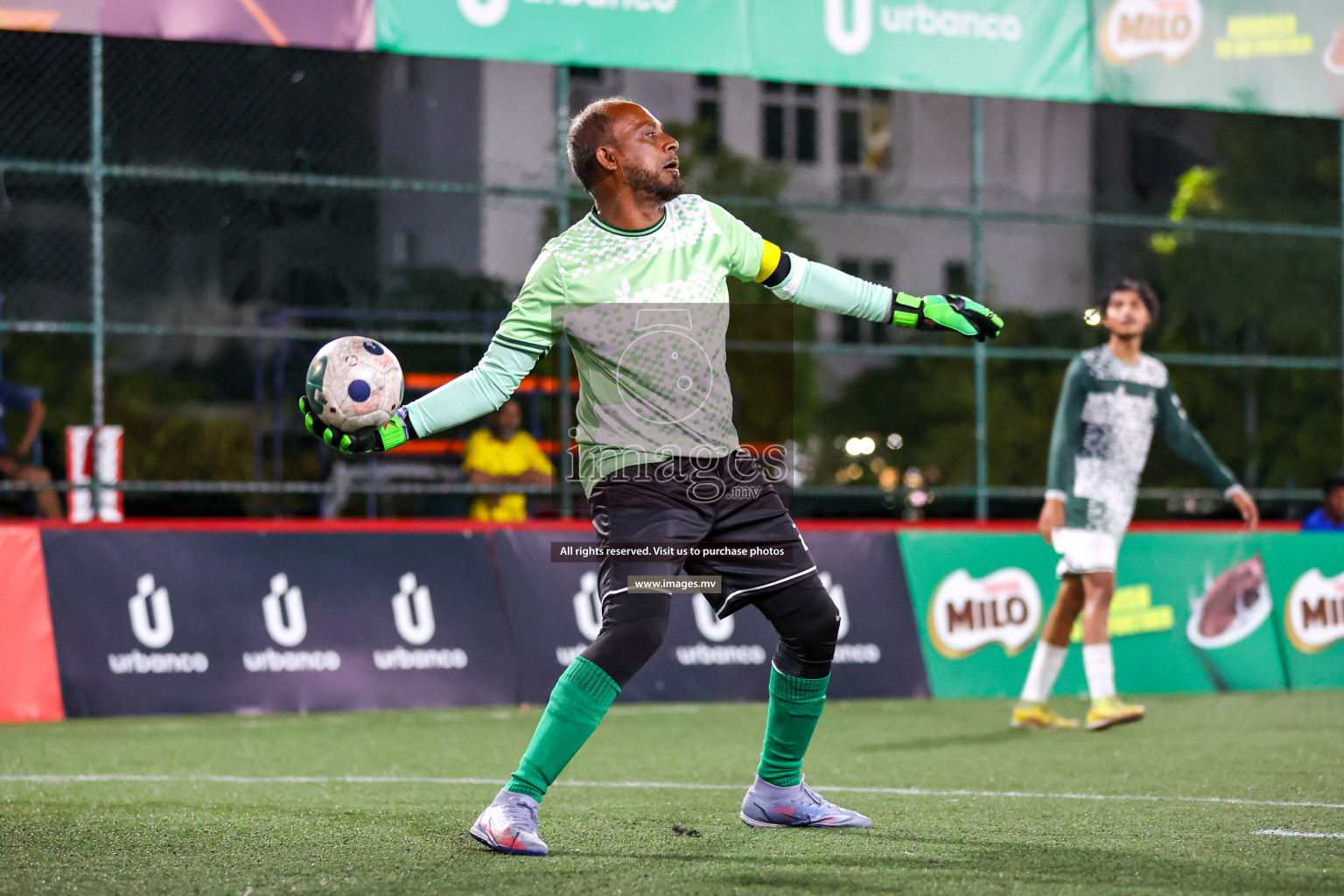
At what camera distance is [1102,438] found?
8562 millimetres

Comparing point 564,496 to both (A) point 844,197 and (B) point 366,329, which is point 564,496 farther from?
(A) point 844,197

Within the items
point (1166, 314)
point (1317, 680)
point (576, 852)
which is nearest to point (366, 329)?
point (1317, 680)

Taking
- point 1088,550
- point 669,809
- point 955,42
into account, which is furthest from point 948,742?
point 955,42

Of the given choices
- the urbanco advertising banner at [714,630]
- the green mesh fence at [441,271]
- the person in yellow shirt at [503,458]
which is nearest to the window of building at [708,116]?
the green mesh fence at [441,271]

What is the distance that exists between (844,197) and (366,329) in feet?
76.6

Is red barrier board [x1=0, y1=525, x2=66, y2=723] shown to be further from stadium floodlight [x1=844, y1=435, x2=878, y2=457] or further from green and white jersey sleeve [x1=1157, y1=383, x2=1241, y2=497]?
stadium floodlight [x1=844, y1=435, x2=878, y2=457]

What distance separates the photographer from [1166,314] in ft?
100

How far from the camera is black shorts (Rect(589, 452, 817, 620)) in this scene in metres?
4.70

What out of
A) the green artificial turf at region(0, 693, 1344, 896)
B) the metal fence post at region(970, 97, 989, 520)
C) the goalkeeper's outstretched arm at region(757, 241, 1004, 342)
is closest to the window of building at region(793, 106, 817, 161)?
the metal fence post at region(970, 97, 989, 520)

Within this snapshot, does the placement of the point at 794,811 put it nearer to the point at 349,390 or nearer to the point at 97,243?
the point at 349,390

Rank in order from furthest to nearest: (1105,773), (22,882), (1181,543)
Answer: (1181,543) → (1105,773) → (22,882)

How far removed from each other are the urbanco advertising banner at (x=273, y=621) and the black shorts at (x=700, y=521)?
509cm

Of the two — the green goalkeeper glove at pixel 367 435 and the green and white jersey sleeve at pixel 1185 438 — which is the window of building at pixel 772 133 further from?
the green goalkeeper glove at pixel 367 435

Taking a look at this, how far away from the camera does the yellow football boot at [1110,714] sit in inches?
318
